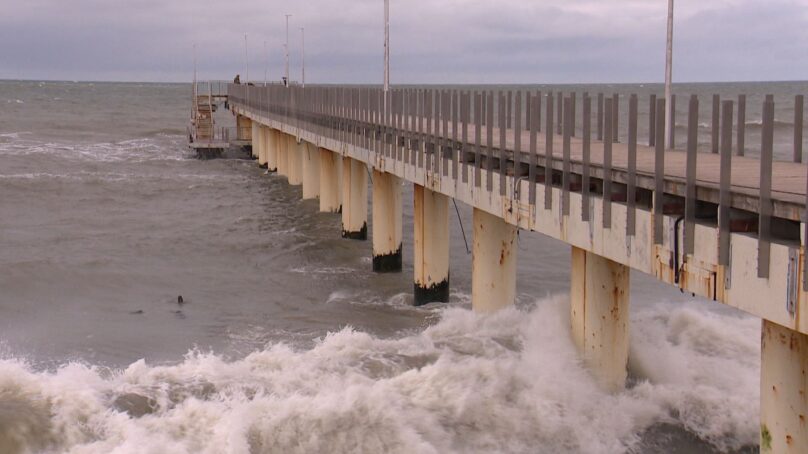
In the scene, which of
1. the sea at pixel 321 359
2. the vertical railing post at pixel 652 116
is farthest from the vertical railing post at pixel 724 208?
the sea at pixel 321 359

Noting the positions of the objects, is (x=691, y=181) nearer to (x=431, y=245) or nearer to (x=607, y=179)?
(x=607, y=179)

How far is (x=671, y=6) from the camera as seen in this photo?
555 inches

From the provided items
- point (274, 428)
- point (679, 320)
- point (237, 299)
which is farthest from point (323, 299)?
point (274, 428)

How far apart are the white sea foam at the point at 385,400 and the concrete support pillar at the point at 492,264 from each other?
1.12m

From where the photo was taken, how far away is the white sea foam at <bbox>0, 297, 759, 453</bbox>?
11367mm

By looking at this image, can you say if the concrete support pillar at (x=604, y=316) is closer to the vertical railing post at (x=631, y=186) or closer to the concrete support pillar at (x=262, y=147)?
the vertical railing post at (x=631, y=186)

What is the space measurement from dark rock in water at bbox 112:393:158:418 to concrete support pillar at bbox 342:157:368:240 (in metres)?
12.9

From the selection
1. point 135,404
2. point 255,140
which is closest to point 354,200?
point 135,404

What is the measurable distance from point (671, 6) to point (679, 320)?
4857 mm

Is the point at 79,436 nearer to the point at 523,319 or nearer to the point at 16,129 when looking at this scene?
the point at 523,319

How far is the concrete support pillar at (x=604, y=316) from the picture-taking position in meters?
12.2

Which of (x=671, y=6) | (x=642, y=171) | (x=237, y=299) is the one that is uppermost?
(x=671, y=6)

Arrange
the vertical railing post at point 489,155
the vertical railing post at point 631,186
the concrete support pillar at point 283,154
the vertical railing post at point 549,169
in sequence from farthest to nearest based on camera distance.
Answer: the concrete support pillar at point 283,154
the vertical railing post at point 489,155
the vertical railing post at point 549,169
the vertical railing post at point 631,186

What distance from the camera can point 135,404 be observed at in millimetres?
12047
